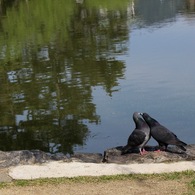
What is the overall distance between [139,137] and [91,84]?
819 cm

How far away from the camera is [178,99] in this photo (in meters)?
14.6

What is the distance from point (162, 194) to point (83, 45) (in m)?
19.0

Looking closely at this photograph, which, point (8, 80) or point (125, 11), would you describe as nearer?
point (8, 80)

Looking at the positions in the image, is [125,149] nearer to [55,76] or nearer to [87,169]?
[87,169]

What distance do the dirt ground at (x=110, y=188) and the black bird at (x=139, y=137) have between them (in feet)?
4.78

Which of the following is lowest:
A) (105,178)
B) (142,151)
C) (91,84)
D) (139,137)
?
(91,84)

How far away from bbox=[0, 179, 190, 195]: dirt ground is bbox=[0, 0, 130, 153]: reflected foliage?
3.87 m

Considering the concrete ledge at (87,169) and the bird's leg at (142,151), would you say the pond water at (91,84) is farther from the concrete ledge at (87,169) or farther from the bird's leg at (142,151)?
the concrete ledge at (87,169)

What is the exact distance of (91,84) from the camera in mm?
17016

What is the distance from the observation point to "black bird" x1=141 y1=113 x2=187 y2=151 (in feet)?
29.2

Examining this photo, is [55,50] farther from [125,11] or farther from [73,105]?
[125,11]

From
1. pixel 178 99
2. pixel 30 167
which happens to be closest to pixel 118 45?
pixel 178 99

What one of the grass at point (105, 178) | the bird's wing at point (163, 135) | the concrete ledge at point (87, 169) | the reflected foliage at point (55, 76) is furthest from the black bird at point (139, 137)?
the reflected foliage at point (55, 76)

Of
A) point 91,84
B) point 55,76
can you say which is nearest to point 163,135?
point 91,84
